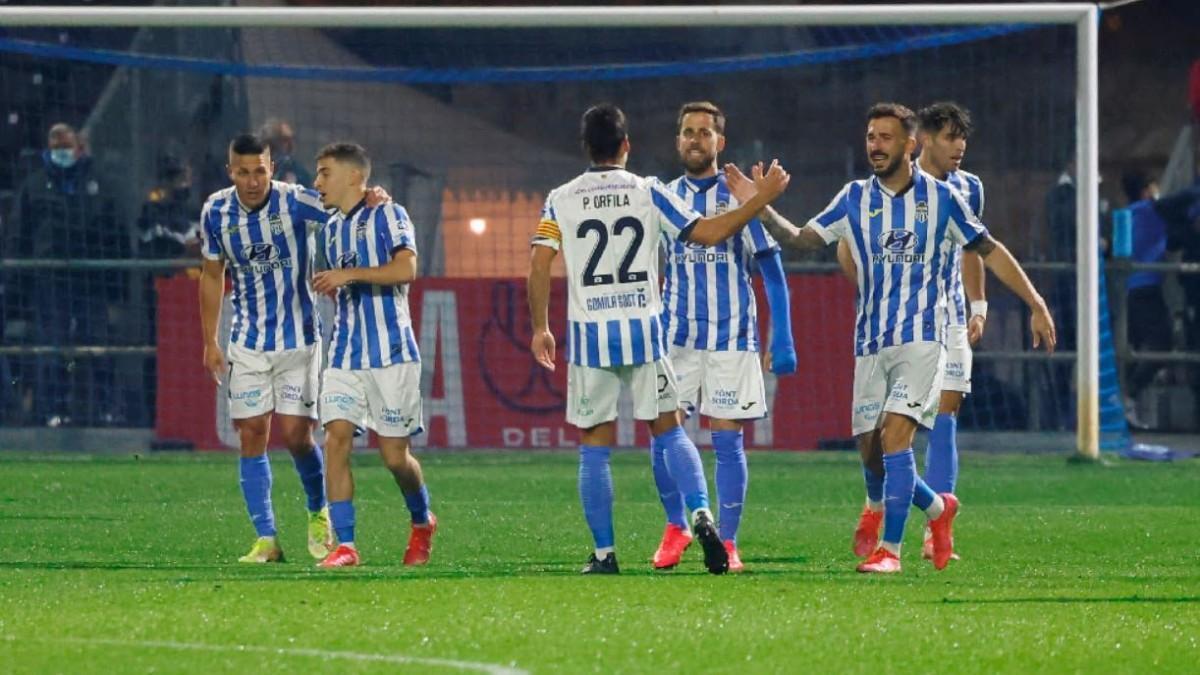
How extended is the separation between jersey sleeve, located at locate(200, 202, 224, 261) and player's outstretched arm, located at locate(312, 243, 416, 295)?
772mm

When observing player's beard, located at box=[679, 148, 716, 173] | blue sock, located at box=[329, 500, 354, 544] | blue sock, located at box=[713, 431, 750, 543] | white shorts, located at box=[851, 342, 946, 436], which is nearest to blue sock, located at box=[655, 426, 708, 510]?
blue sock, located at box=[713, 431, 750, 543]

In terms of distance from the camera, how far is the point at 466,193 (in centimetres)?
1792

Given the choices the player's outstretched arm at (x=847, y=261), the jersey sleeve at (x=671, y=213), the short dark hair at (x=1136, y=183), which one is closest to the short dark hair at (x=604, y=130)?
the jersey sleeve at (x=671, y=213)

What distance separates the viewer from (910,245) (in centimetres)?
968

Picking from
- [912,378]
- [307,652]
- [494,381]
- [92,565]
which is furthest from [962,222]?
[494,381]

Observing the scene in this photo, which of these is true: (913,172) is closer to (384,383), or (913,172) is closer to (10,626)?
(384,383)

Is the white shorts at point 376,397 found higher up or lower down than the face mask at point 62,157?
lower down

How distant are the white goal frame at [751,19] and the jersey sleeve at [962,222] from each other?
645 cm

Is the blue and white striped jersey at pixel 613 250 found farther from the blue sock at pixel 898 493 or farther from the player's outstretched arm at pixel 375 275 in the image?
the blue sock at pixel 898 493

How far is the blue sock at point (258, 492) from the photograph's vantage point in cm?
1024

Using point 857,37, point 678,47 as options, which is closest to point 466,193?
point 678,47

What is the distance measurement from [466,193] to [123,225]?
2.64 meters

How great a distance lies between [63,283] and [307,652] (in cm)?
1154

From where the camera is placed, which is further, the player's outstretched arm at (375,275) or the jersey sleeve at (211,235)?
the jersey sleeve at (211,235)
